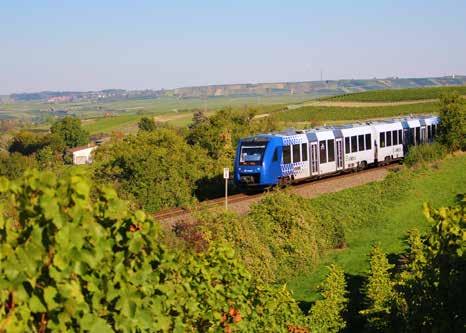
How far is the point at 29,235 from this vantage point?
15.1 ft

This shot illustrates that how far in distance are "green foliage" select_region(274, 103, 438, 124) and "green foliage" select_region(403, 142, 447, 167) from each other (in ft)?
176

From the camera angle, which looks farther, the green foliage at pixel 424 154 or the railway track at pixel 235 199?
the green foliage at pixel 424 154

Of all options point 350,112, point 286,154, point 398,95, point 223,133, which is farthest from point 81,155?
point 398,95

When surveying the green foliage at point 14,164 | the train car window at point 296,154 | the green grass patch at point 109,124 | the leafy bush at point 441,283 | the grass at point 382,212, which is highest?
the leafy bush at point 441,283

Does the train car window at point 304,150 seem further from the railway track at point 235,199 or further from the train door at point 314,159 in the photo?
the railway track at point 235,199

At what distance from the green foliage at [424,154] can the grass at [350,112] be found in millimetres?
53669

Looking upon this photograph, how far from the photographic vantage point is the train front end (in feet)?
92.9

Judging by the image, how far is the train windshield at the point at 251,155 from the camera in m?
28.5

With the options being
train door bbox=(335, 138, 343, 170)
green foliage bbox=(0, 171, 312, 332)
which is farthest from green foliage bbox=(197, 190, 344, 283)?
green foliage bbox=(0, 171, 312, 332)

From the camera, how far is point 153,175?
30.4m

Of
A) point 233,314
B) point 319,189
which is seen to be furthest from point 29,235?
point 319,189

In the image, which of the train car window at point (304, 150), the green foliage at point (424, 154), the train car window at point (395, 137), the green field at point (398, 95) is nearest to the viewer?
the train car window at point (304, 150)

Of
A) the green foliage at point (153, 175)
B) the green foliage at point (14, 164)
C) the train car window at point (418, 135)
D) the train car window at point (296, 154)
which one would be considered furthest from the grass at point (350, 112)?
the train car window at point (296, 154)

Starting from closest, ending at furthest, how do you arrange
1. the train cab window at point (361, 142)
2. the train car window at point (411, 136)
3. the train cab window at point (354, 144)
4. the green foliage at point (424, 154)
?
the train cab window at point (354, 144), the train cab window at point (361, 142), the green foliage at point (424, 154), the train car window at point (411, 136)
